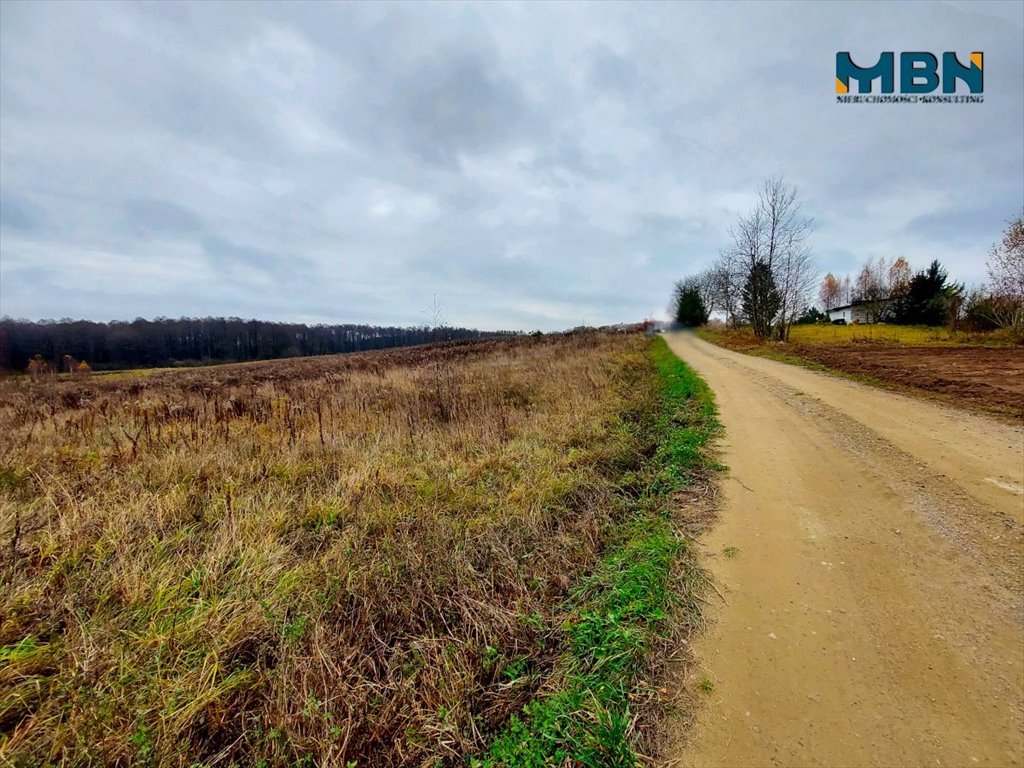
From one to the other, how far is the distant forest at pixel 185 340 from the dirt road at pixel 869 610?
45565 mm

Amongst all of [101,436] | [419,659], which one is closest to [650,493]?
[419,659]

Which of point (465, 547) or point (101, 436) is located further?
point (101, 436)

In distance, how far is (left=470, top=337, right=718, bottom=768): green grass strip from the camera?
1.80 metres

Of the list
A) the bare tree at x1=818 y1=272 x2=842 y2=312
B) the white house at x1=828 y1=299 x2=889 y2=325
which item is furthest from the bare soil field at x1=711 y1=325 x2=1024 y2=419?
the bare tree at x1=818 y1=272 x2=842 y2=312

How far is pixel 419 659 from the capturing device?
2318 mm

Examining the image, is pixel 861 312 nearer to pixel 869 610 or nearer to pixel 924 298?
pixel 924 298

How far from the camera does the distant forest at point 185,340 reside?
198 ft

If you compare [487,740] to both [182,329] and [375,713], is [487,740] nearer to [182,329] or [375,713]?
[375,713]

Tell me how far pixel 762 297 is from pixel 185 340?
10352cm

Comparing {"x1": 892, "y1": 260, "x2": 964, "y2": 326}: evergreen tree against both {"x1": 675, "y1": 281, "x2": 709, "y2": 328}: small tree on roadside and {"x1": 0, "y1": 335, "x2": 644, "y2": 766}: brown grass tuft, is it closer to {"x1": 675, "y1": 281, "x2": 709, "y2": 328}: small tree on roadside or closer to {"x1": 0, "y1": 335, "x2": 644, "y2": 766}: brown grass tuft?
{"x1": 675, "y1": 281, "x2": 709, "y2": 328}: small tree on roadside

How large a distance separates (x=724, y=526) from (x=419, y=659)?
116 inches

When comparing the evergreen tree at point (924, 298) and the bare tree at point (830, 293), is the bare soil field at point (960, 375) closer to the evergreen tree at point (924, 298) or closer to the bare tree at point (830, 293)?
the evergreen tree at point (924, 298)

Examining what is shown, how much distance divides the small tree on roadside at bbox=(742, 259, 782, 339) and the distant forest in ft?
90.3

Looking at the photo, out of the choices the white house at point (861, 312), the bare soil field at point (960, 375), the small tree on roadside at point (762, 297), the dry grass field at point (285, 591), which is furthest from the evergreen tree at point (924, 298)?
the dry grass field at point (285, 591)
